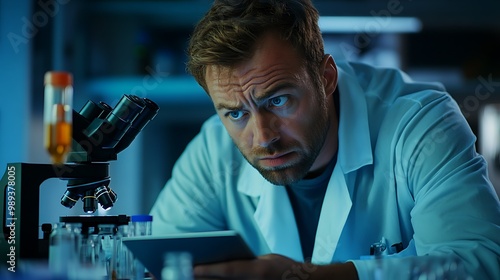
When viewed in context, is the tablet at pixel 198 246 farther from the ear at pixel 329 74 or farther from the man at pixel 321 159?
the ear at pixel 329 74

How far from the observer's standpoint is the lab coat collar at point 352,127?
2.22 metres

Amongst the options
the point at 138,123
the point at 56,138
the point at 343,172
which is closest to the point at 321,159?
the point at 343,172

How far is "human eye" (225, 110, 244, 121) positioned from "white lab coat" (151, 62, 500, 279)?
0.37 metres

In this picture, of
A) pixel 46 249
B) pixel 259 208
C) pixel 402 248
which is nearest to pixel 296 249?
pixel 259 208

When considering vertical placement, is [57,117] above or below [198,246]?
above

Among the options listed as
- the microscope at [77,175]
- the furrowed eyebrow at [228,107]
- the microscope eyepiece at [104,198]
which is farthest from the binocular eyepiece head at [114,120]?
the furrowed eyebrow at [228,107]

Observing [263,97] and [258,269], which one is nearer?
[258,269]

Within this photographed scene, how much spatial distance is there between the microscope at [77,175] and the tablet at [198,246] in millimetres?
273

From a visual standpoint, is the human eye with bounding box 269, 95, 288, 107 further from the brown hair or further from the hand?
the hand

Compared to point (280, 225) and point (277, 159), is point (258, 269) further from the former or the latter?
point (280, 225)

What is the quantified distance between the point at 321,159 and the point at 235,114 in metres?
0.40

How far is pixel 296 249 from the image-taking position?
7.48 feet

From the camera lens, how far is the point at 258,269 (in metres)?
1.51

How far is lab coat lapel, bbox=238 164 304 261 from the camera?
2291mm
